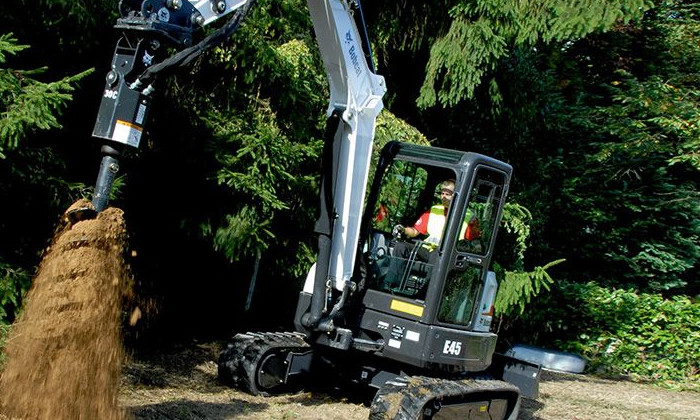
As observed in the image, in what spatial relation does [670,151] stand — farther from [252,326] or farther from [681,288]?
[252,326]

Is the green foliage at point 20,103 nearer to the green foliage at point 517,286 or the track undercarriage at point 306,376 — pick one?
the track undercarriage at point 306,376

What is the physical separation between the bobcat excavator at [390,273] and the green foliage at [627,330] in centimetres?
714

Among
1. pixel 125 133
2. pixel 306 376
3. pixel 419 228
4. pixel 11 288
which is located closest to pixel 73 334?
pixel 125 133

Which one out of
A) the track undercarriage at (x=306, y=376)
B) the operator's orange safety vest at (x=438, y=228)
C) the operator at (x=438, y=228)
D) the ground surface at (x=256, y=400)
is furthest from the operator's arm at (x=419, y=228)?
the ground surface at (x=256, y=400)

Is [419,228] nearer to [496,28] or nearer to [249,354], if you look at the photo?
[249,354]

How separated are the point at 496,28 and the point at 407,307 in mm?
5158

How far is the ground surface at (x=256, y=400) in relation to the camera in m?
6.77

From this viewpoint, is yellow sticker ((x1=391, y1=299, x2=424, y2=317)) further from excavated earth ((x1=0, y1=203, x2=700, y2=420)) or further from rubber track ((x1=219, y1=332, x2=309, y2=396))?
excavated earth ((x1=0, y1=203, x2=700, y2=420))

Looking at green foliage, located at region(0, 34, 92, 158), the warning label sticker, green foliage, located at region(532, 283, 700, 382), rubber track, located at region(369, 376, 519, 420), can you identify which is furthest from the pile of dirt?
green foliage, located at region(532, 283, 700, 382)

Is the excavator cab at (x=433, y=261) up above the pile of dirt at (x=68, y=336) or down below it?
above

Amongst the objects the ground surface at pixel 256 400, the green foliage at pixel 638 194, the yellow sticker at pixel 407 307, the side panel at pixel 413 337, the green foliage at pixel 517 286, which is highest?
the green foliage at pixel 638 194

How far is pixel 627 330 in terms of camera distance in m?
14.3

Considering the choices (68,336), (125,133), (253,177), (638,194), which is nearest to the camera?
(125,133)

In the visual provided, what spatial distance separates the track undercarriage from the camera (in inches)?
266
